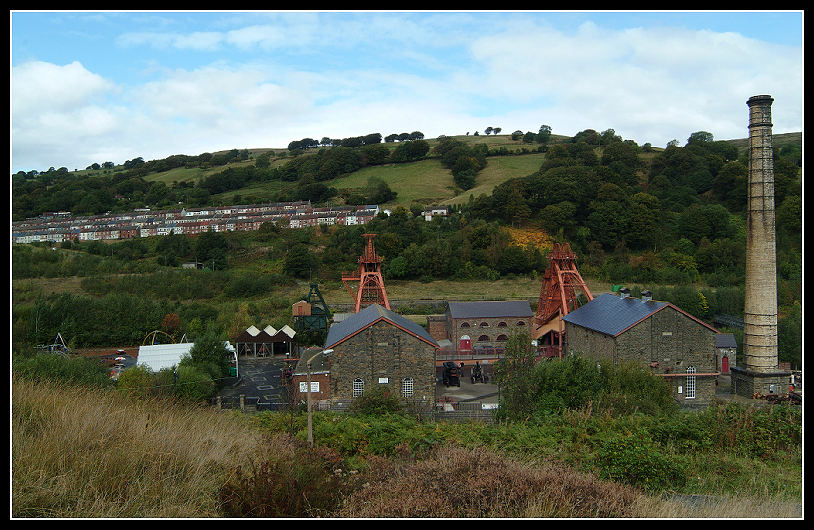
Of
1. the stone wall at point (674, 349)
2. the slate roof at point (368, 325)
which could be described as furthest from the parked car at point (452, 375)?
the stone wall at point (674, 349)

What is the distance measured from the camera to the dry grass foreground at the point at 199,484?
4160mm

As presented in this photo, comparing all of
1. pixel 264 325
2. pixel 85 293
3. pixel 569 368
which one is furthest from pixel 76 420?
pixel 85 293

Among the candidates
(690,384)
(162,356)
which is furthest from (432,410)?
(162,356)

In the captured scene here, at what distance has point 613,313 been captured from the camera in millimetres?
19062

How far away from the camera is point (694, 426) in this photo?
8414 millimetres

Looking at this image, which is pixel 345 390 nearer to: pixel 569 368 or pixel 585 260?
pixel 569 368

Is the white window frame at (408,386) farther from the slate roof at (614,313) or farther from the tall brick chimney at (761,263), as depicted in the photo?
the tall brick chimney at (761,263)

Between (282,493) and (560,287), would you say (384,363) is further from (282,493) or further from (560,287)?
(560,287)

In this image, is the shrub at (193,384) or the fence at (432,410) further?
the shrub at (193,384)

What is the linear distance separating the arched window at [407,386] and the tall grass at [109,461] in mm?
10299

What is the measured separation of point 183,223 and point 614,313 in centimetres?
4211

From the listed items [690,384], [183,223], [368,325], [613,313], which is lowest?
[690,384]

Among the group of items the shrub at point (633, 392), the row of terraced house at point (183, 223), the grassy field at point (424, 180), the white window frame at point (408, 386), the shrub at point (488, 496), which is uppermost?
the grassy field at point (424, 180)

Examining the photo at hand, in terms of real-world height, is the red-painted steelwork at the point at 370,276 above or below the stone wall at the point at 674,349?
above
